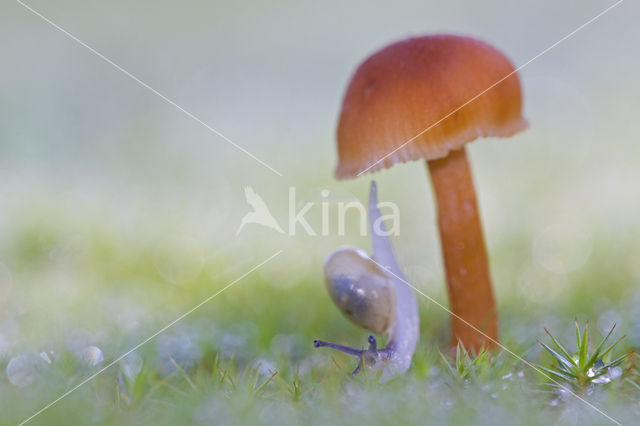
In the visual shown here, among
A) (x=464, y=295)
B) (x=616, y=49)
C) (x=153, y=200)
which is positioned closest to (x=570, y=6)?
(x=616, y=49)

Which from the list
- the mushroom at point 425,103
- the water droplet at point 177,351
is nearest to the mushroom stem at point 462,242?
the mushroom at point 425,103

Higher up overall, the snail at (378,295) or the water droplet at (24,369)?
the snail at (378,295)

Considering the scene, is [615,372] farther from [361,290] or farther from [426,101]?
[426,101]

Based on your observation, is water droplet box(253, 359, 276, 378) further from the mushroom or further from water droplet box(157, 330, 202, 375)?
the mushroom

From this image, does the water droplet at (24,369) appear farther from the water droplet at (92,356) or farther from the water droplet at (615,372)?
the water droplet at (615,372)

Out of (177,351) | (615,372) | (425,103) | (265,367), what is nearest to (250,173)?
(177,351)

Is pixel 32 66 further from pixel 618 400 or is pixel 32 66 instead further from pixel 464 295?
pixel 618 400

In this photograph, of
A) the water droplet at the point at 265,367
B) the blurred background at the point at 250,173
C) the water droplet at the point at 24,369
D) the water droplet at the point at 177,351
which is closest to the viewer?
the water droplet at the point at 24,369
